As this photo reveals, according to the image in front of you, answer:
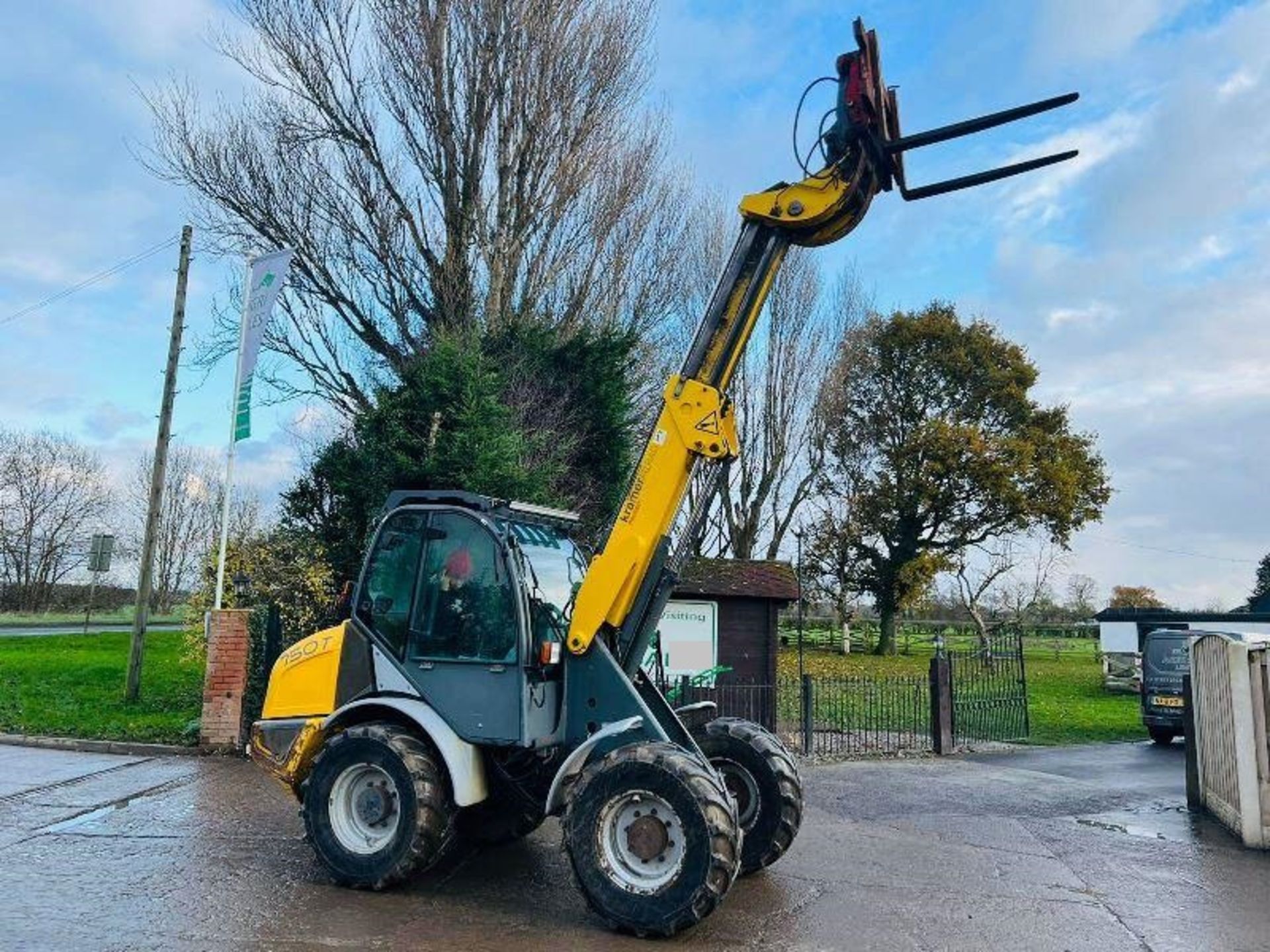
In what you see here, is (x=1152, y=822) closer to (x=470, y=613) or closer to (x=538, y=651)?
(x=538, y=651)

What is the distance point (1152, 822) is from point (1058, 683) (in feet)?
60.1

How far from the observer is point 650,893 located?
211 inches

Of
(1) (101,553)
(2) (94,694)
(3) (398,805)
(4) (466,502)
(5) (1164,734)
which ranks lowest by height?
(5) (1164,734)

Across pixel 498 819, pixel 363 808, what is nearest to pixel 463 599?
pixel 363 808

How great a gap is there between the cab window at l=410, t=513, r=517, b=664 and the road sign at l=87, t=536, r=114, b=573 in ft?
65.5

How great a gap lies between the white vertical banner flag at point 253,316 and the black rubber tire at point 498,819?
26.4ft

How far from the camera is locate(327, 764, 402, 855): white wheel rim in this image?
6188 mm

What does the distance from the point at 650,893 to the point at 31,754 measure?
360 inches

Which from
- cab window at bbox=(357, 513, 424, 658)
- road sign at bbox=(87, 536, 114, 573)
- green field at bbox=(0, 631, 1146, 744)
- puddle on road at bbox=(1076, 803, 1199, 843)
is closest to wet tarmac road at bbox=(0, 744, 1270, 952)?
puddle on road at bbox=(1076, 803, 1199, 843)

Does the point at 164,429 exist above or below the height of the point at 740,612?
above

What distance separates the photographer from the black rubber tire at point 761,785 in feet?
21.8

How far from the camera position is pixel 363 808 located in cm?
630

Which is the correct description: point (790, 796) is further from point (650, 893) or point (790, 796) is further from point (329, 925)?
point (329, 925)

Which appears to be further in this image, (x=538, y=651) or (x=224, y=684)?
(x=224, y=684)
